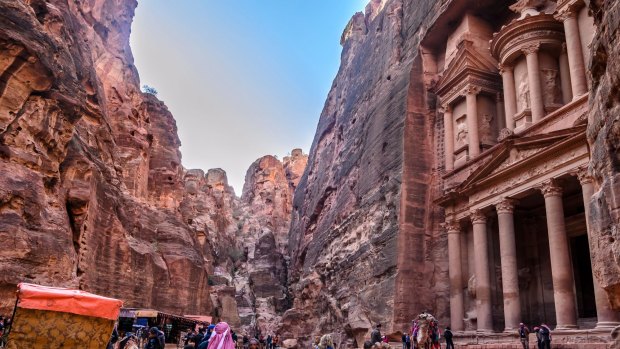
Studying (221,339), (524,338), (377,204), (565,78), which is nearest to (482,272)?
(524,338)

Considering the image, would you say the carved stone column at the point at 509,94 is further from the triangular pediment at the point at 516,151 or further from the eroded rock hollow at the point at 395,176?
the triangular pediment at the point at 516,151

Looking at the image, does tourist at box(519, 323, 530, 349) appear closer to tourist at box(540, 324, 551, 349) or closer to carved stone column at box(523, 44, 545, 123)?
tourist at box(540, 324, 551, 349)

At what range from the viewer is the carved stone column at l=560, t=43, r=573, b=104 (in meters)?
22.0

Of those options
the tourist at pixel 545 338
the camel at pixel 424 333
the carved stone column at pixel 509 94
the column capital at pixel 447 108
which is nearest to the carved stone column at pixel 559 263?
the tourist at pixel 545 338

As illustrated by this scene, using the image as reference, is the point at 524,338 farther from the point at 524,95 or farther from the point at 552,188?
the point at 524,95

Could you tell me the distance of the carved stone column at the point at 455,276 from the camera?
2192 cm

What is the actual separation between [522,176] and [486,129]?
6.43m

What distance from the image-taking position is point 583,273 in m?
20.7

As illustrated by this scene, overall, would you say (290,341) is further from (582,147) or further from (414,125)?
(582,147)

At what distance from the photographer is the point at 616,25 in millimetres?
4762

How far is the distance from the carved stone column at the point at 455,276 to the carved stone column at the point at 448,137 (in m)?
3.77

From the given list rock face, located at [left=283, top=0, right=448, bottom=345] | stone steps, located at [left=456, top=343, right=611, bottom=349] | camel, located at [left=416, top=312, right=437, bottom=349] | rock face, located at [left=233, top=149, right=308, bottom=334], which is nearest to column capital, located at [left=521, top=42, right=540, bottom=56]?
rock face, located at [left=283, top=0, right=448, bottom=345]

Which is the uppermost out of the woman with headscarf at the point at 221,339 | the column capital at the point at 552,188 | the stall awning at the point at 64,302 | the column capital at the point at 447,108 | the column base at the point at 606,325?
A: the column capital at the point at 447,108

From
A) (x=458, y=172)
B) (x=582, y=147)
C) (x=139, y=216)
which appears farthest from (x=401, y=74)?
(x=139, y=216)
